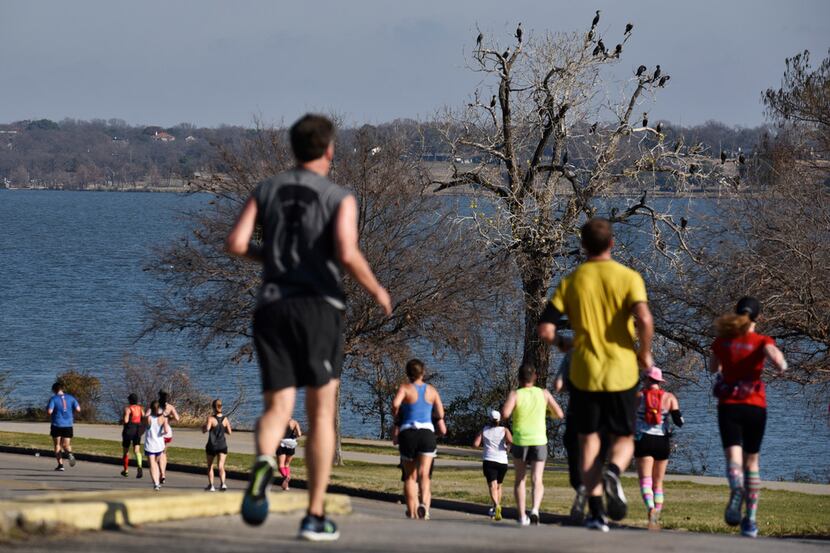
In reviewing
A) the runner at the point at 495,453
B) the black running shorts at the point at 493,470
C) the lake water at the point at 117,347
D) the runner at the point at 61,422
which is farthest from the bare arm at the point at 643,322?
the lake water at the point at 117,347

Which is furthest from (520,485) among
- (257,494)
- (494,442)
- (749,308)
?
(257,494)

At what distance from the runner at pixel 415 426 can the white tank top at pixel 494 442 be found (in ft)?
5.50

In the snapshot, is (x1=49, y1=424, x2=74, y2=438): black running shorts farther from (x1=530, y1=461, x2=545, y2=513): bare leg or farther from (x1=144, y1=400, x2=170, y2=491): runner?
(x1=530, y1=461, x2=545, y2=513): bare leg

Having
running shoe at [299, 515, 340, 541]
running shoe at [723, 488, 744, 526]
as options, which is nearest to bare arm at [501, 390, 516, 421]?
running shoe at [723, 488, 744, 526]

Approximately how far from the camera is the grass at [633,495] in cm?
1609

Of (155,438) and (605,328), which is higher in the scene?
(605,328)

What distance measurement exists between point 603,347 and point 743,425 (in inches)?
87.7

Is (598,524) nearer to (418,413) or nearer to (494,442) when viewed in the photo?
(418,413)

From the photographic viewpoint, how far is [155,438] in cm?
1986

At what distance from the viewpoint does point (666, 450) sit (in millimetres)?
12820

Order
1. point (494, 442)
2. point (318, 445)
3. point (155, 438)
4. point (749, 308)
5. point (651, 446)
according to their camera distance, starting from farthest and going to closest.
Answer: point (155, 438) < point (494, 442) < point (651, 446) < point (749, 308) < point (318, 445)

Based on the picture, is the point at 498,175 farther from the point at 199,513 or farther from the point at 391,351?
the point at 199,513

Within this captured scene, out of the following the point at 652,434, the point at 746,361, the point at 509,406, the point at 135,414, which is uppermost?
the point at 746,361

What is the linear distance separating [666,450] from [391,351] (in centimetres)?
1381
